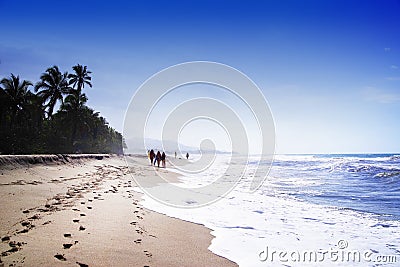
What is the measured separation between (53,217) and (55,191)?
3.19 meters

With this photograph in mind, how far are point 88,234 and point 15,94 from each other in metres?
36.9

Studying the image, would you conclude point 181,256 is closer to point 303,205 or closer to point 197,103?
point 303,205

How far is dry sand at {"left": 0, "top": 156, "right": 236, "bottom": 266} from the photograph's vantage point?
3475 mm

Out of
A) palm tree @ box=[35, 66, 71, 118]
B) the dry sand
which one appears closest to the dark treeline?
palm tree @ box=[35, 66, 71, 118]

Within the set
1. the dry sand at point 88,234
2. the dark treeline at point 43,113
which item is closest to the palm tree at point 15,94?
the dark treeline at point 43,113

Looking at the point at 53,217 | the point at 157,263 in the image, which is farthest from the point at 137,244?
the point at 53,217

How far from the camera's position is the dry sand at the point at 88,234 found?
347cm

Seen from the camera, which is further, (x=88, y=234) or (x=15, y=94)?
(x=15, y=94)

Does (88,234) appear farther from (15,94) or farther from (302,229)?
(15,94)
